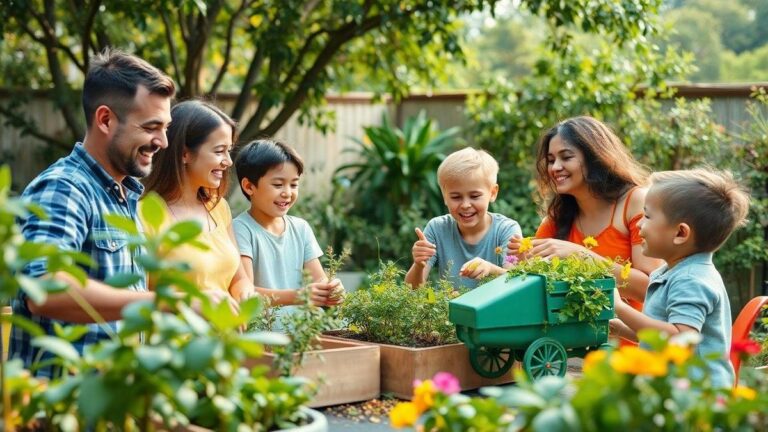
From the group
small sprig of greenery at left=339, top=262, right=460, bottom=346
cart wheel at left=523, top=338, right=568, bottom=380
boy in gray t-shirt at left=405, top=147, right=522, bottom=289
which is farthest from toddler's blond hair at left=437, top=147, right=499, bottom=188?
cart wheel at left=523, top=338, right=568, bottom=380

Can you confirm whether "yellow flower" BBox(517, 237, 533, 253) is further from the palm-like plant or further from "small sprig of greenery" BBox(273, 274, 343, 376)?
the palm-like plant

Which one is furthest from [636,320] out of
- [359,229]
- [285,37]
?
[359,229]

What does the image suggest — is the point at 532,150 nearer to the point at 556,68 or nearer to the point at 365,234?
the point at 556,68

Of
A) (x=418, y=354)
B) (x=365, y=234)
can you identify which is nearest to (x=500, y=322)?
(x=418, y=354)

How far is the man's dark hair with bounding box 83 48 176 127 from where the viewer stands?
2.52 meters

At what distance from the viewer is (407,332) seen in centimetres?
259

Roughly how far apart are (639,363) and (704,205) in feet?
4.62

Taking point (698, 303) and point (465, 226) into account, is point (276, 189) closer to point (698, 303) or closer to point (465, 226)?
point (465, 226)

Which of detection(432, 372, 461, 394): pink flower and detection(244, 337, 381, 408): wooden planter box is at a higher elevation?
detection(432, 372, 461, 394): pink flower

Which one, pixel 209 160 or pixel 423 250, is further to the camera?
pixel 423 250

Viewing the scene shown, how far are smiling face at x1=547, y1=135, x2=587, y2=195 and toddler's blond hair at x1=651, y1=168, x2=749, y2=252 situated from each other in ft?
2.63

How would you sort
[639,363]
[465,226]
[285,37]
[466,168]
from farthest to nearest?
[285,37] → [465,226] → [466,168] → [639,363]

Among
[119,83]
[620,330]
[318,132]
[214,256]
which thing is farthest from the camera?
[318,132]

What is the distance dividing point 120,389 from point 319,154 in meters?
8.96
